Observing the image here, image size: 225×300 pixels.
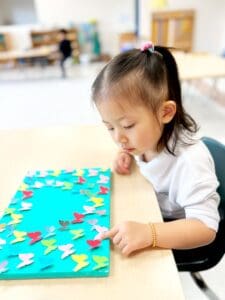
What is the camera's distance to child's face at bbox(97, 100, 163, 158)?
22.4 inches

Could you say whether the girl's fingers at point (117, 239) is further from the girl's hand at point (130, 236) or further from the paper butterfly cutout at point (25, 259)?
the paper butterfly cutout at point (25, 259)

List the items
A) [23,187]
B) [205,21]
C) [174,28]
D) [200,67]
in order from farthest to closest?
[205,21]
[174,28]
[200,67]
[23,187]

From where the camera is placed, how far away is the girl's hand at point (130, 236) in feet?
1.58

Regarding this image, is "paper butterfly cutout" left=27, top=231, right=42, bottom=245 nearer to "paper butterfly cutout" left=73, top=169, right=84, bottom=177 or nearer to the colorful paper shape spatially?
the colorful paper shape

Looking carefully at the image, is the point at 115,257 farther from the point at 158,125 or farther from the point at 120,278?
the point at 158,125

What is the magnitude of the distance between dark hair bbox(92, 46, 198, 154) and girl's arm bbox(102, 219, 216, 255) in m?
0.23

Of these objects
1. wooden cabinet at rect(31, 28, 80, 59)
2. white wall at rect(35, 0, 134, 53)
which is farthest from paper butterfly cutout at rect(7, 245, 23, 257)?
white wall at rect(35, 0, 134, 53)

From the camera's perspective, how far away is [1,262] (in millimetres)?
456

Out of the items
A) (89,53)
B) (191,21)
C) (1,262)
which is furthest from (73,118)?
(89,53)

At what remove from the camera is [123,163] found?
746 mm

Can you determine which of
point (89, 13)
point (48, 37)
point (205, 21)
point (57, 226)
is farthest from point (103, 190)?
point (89, 13)

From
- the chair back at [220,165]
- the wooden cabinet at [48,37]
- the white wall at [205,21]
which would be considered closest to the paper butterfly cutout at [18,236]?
the chair back at [220,165]

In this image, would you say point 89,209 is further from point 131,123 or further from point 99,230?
point 131,123

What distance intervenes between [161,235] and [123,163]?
0.27 metres
